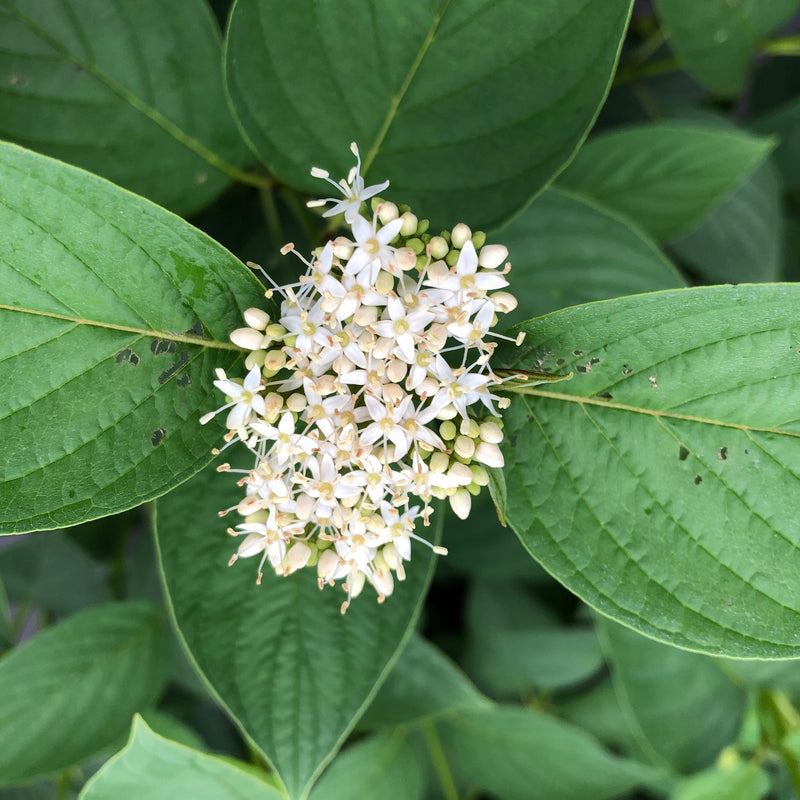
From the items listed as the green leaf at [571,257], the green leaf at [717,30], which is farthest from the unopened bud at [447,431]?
the green leaf at [717,30]

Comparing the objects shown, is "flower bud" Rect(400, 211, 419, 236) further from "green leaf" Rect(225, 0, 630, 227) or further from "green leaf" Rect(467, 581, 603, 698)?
"green leaf" Rect(467, 581, 603, 698)

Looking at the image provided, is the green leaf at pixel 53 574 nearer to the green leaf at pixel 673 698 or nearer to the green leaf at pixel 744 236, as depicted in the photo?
the green leaf at pixel 673 698

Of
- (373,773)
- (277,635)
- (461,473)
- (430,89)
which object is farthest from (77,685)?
(430,89)

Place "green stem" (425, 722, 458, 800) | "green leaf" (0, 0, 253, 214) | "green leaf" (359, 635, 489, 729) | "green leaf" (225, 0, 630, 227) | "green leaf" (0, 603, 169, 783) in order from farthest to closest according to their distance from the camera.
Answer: "green stem" (425, 722, 458, 800) < "green leaf" (359, 635, 489, 729) < "green leaf" (0, 603, 169, 783) < "green leaf" (0, 0, 253, 214) < "green leaf" (225, 0, 630, 227)

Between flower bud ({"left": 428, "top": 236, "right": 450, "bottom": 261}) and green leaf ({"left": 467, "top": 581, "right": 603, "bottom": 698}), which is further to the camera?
green leaf ({"left": 467, "top": 581, "right": 603, "bottom": 698})

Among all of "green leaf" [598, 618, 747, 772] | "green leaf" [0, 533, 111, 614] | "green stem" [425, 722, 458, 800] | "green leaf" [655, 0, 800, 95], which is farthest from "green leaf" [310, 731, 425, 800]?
"green leaf" [655, 0, 800, 95]

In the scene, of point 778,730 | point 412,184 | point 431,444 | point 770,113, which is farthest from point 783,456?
point 770,113

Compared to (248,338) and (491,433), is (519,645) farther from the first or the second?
(248,338)
